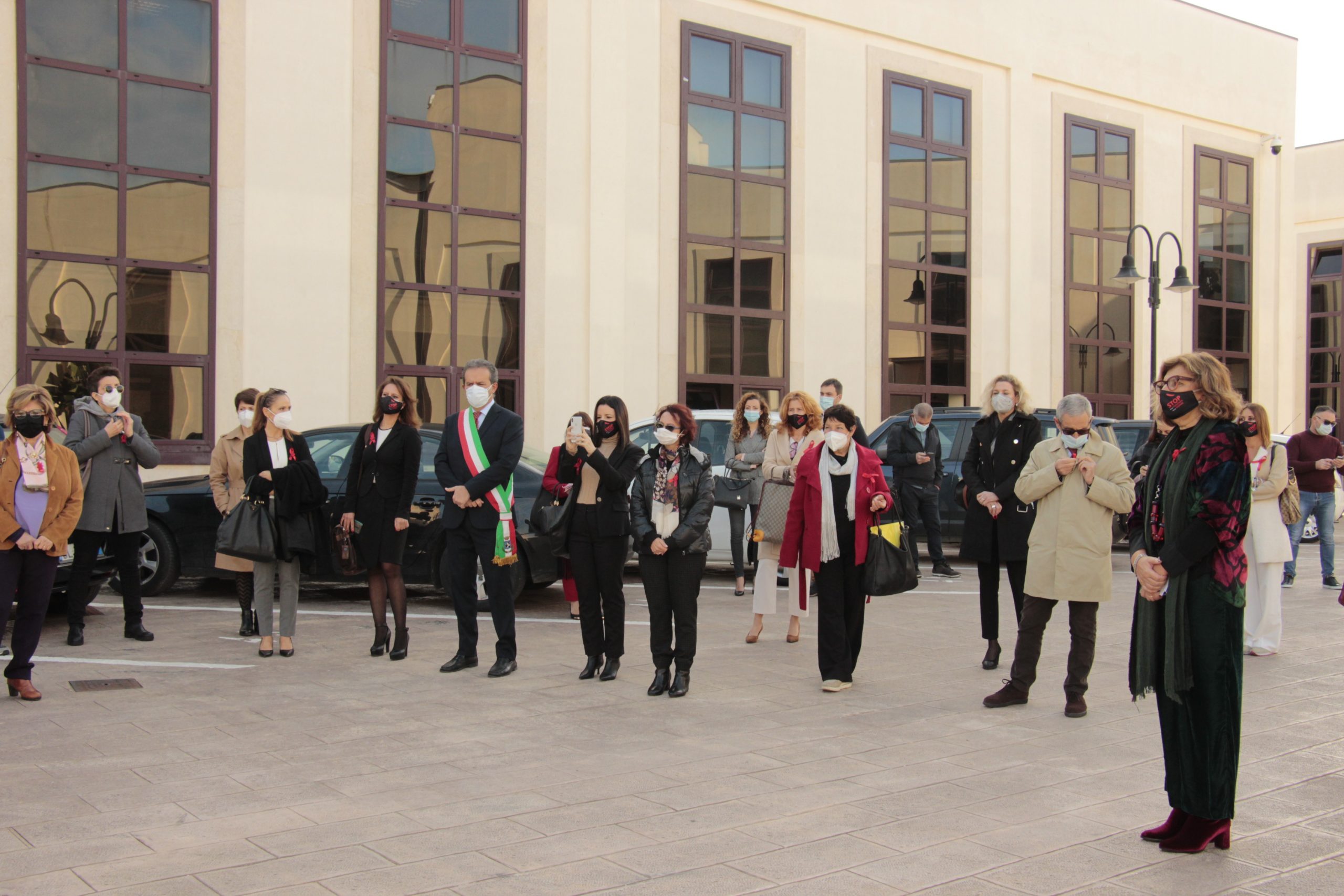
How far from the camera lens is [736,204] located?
65.5ft

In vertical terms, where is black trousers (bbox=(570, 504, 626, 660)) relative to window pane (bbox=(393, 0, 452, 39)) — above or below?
below

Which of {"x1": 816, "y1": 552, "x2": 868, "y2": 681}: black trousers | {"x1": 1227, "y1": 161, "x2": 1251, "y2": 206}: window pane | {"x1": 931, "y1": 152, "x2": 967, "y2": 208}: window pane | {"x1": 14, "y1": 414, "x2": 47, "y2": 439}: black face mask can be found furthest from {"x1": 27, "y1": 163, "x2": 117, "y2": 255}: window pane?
{"x1": 1227, "y1": 161, "x2": 1251, "y2": 206}: window pane

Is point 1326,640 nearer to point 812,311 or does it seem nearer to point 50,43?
point 812,311

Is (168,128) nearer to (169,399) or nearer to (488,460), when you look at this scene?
(169,399)

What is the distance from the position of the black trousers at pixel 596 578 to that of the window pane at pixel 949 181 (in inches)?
638

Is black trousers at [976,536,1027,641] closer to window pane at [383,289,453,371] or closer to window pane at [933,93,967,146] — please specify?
window pane at [383,289,453,371]

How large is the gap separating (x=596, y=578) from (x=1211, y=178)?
2383 cm

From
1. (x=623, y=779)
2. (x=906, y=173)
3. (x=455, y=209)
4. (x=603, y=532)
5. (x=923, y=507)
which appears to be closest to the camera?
(x=623, y=779)

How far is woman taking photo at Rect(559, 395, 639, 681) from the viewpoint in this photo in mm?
7816

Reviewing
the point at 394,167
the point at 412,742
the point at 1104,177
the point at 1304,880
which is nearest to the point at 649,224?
the point at 394,167

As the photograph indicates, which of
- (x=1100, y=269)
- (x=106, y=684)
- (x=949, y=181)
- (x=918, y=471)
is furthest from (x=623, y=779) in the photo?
(x=1100, y=269)

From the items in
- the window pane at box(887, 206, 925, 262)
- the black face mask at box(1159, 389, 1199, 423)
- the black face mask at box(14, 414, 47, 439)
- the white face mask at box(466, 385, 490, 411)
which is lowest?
the black face mask at box(14, 414, 47, 439)

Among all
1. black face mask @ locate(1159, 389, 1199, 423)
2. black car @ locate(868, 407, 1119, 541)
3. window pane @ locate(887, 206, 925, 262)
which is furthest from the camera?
window pane @ locate(887, 206, 925, 262)

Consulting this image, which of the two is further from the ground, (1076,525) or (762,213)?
(762,213)
